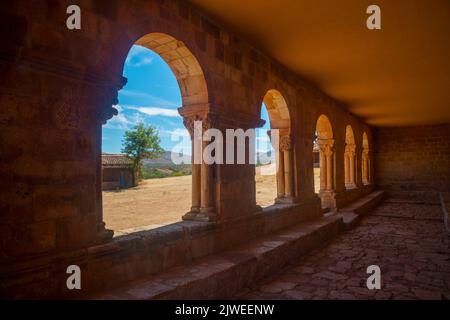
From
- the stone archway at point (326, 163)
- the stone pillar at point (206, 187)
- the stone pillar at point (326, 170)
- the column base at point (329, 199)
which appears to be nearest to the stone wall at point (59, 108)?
the stone pillar at point (206, 187)

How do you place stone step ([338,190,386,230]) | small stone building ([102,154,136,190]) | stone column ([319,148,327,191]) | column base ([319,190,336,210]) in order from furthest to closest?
small stone building ([102,154,136,190]), stone column ([319,148,327,191]), column base ([319,190,336,210]), stone step ([338,190,386,230])

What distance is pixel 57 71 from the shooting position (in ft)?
7.76

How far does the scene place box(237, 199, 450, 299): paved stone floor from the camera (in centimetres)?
355

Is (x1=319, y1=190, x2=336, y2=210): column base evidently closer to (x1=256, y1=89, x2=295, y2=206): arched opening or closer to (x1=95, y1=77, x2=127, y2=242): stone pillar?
(x1=256, y1=89, x2=295, y2=206): arched opening

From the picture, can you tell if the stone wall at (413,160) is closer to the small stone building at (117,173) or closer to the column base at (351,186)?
the column base at (351,186)

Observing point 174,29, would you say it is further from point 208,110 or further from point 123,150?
point 123,150

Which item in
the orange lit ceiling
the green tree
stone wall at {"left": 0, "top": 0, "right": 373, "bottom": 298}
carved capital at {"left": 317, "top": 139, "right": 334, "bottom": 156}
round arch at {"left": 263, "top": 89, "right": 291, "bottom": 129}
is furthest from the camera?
the green tree

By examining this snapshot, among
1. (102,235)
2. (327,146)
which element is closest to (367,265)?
(102,235)

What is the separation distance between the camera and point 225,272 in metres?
3.29

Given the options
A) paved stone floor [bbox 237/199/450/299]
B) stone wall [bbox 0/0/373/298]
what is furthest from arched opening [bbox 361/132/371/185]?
stone wall [bbox 0/0/373/298]

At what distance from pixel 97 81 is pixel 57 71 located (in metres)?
0.33

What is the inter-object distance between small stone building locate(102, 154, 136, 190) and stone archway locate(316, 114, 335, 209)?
54.0 feet

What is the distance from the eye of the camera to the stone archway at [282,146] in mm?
6184

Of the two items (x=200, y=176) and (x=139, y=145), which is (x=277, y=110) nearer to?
(x=200, y=176)
